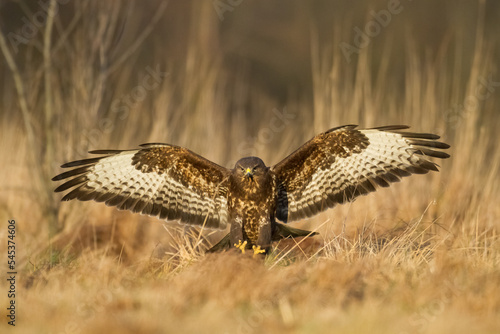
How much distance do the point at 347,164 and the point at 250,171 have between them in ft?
2.79

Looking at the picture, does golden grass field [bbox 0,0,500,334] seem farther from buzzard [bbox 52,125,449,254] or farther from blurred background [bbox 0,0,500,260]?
buzzard [bbox 52,125,449,254]

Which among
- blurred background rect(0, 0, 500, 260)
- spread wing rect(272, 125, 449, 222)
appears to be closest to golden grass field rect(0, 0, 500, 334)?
blurred background rect(0, 0, 500, 260)

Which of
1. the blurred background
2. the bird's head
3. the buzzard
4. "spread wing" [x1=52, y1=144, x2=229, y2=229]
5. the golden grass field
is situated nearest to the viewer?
the golden grass field

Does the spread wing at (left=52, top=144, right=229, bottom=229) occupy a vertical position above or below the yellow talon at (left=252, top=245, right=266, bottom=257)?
above

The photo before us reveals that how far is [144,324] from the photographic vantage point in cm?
378

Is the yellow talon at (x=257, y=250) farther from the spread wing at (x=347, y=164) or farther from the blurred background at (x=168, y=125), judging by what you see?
the blurred background at (x=168, y=125)

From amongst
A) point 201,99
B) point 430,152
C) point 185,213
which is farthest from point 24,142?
point 430,152

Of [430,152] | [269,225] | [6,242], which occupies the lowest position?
[6,242]

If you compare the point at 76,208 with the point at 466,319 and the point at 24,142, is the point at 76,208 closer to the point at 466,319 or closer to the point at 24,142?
the point at 24,142

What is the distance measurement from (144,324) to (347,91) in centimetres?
503

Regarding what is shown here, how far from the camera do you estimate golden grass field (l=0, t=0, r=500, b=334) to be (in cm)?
413

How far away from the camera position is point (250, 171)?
5.48 m

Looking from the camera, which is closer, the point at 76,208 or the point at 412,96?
the point at 76,208

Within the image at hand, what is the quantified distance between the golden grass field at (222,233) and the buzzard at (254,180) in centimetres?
27
